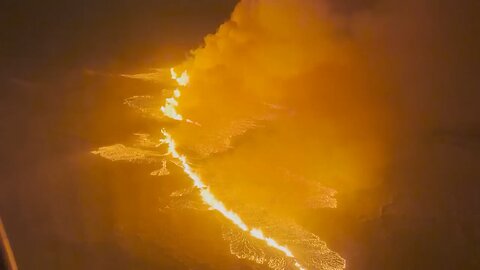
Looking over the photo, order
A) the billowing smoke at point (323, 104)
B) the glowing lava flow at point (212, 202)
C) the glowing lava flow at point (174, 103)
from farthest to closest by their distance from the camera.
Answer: the glowing lava flow at point (174, 103)
the billowing smoke at point (323, 104)
the glowing lava flow at point (212, 202)

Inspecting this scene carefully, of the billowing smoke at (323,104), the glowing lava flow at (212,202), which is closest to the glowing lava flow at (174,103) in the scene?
the billowing smoke at (323,104)

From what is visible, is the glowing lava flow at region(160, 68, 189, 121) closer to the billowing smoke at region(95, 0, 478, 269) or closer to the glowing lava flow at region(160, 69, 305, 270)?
the billowing smoke at region(95, 0, 478, 269)

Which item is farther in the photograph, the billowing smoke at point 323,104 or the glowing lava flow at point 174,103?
the glowing lava flow at point 174,103

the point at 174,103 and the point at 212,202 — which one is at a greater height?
the point at 212,202

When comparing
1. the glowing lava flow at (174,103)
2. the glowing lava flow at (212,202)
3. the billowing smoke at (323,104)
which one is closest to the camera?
the glowing lava flow at (212,202)

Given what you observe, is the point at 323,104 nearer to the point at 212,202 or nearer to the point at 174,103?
the point at 174,103

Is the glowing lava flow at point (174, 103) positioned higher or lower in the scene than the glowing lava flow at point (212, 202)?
lower

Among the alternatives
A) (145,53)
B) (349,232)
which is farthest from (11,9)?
(349,232)

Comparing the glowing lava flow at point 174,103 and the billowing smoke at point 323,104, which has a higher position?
the billowing smoke at point 323,104

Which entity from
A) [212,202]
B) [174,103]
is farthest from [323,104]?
Result: [212,202]

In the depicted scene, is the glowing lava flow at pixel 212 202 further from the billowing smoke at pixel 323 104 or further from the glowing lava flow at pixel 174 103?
the glowing lava flow at pixel 174 103

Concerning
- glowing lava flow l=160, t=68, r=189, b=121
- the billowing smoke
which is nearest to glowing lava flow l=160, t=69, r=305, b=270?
the billowing smoke
